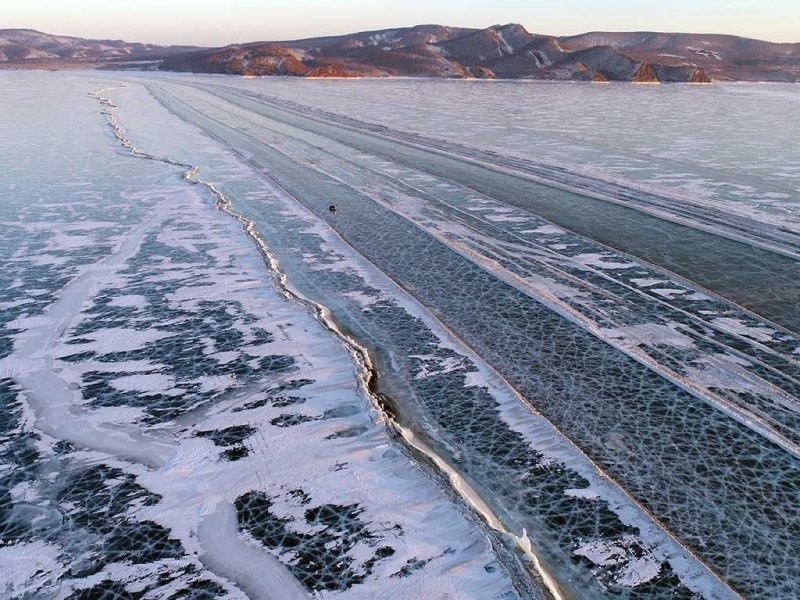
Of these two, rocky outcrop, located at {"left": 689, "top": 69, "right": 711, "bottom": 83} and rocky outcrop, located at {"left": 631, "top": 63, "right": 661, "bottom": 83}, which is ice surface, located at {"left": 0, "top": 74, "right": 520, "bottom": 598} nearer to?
rocky outcrop, located at {"left": 631, "top": 63, "right": 661, "bottom": 83}

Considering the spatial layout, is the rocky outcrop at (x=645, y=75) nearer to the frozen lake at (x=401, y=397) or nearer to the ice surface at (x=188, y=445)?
the frozen lake at (x=401, y=397)

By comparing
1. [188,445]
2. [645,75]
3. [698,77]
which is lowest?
[188,445]

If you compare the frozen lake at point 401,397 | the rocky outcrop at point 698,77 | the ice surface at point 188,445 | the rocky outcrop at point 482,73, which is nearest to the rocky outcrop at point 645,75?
the rocky outcrop at point 698,77

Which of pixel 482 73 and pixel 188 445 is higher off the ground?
pixel 482 73

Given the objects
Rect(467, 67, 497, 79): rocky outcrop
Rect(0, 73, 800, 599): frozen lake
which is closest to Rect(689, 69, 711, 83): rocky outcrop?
Rect(467, 67, 497, 79): rocky outcrop

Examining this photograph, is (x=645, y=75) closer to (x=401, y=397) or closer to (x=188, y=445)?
(x=401, y=397)

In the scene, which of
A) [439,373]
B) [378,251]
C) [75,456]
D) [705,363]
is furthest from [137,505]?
[378,251]

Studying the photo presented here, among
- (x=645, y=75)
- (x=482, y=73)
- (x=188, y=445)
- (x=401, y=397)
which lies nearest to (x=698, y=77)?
(x=645, y=75)

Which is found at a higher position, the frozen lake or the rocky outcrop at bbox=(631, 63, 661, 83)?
the rocky outcrop at bbox=(631, 63, 661, 83)

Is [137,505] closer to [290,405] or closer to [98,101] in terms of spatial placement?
[290,405]
